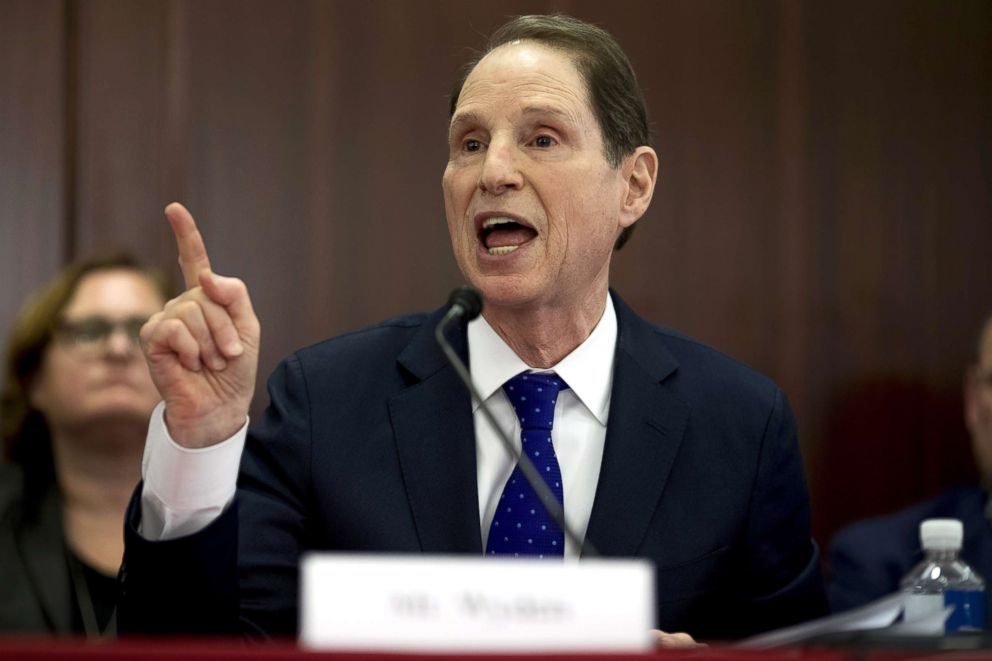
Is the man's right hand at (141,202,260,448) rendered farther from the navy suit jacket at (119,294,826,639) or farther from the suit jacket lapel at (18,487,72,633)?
the suit jacket lapel at (18,487,72,633)

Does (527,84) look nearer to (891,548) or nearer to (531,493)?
(531,493)

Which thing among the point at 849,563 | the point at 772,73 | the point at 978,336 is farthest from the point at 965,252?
the point at 849,563

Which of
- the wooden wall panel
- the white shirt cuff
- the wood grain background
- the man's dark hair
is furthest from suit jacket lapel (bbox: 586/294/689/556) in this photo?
the wooden wall panel

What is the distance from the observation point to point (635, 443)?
1.87 meters

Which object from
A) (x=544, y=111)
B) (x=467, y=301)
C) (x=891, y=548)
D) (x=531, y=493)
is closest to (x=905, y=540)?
(x=891, y=548)

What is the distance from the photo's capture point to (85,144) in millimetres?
2680

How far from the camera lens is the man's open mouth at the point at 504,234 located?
6.32 ft

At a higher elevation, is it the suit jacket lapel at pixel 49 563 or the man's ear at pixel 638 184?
the man's ear at pixel 638 184

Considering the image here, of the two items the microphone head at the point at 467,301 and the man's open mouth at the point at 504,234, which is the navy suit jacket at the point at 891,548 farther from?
the microphone head at the point at 467,301

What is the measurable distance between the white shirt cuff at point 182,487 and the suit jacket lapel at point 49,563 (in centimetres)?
82

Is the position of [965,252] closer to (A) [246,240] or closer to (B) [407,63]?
(B) [407,63]

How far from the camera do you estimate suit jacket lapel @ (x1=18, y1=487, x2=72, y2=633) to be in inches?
86.7

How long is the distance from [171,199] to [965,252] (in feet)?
6.21

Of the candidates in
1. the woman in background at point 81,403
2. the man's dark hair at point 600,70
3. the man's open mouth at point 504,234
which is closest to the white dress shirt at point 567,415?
the man's open mouth at point 504,234
